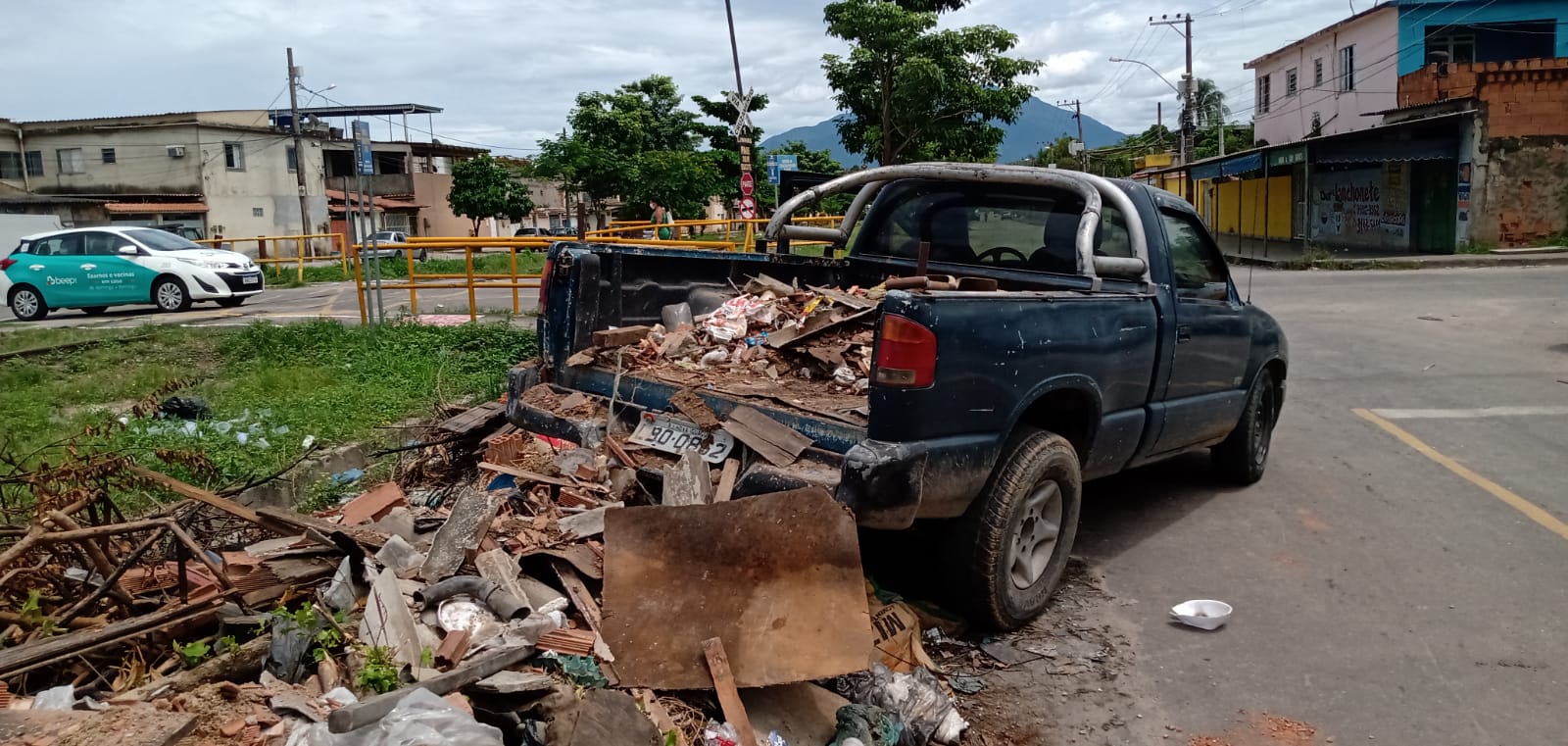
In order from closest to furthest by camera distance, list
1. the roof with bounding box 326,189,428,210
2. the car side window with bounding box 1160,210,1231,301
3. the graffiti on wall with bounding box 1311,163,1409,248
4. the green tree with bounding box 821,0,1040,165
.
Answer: the car side window with bounding box 1160,210,1231,301
the green tree with bounding box 821,0,1040,165
the graffiti on wall with bounding box 1311,163,1409,248
the roof with bounding box 326,189,428,210

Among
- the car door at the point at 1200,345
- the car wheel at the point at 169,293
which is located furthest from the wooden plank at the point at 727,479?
the car wheel at the point at 169,293

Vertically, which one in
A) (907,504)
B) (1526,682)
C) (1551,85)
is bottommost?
(1526,682)

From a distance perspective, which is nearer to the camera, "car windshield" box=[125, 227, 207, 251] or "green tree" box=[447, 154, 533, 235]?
"car windshield" box=[125, 227, 207, 251]

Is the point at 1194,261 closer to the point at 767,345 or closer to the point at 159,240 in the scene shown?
the point at 767,345

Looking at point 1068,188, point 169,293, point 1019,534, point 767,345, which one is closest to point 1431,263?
point 1068,188

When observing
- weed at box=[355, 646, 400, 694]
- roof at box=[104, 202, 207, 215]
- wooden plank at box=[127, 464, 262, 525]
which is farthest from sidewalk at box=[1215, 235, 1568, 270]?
roof at box=[104, 202, 207, 215]

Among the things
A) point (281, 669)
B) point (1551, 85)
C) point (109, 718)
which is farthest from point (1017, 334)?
point (1551, 85)

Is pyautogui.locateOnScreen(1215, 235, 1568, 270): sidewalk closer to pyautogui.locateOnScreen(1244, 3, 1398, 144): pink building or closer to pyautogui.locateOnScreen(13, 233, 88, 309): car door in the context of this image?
pyautogui.locateOnScreen(1244, 3, 1398, 144): pink building

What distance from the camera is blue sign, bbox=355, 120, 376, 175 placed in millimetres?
11656

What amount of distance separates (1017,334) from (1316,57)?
4859 centimetres

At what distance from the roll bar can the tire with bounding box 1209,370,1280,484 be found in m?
1.83

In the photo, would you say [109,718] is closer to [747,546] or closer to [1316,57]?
[747,546]

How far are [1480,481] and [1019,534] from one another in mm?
3992

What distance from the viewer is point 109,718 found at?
2.74m
